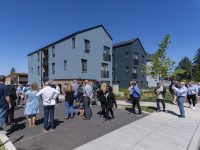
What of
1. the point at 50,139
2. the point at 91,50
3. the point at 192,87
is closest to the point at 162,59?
the point at 192,87

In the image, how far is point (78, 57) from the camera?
98.4ft

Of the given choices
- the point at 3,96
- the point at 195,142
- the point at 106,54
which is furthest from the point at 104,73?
the point at 195,142

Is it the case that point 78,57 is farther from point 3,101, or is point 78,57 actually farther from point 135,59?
point 3,101

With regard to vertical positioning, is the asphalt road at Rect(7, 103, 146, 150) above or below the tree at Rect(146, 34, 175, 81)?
below

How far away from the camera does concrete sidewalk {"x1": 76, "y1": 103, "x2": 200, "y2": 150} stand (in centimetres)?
614

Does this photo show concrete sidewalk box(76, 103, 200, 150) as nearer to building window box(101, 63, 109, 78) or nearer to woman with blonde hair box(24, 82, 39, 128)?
woman with blonde hair box(24, 82, 39, 128)

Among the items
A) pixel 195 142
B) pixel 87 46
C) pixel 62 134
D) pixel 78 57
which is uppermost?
pixel 87 46

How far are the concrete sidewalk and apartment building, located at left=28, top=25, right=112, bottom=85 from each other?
21542mm

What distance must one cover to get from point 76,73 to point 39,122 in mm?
20697

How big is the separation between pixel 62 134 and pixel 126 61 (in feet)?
121

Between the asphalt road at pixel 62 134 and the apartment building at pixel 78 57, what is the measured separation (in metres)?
20.8

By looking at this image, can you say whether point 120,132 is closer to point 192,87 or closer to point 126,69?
point 192,87

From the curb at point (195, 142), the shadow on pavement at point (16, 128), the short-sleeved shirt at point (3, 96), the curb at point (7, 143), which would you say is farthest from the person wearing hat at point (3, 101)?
the curb at point (195, 142)

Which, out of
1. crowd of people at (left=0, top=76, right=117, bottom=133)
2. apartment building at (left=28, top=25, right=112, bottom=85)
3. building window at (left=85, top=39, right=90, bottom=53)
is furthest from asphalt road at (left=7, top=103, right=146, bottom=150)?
building window at (left=85, top=39, right=90, bottom=53)
